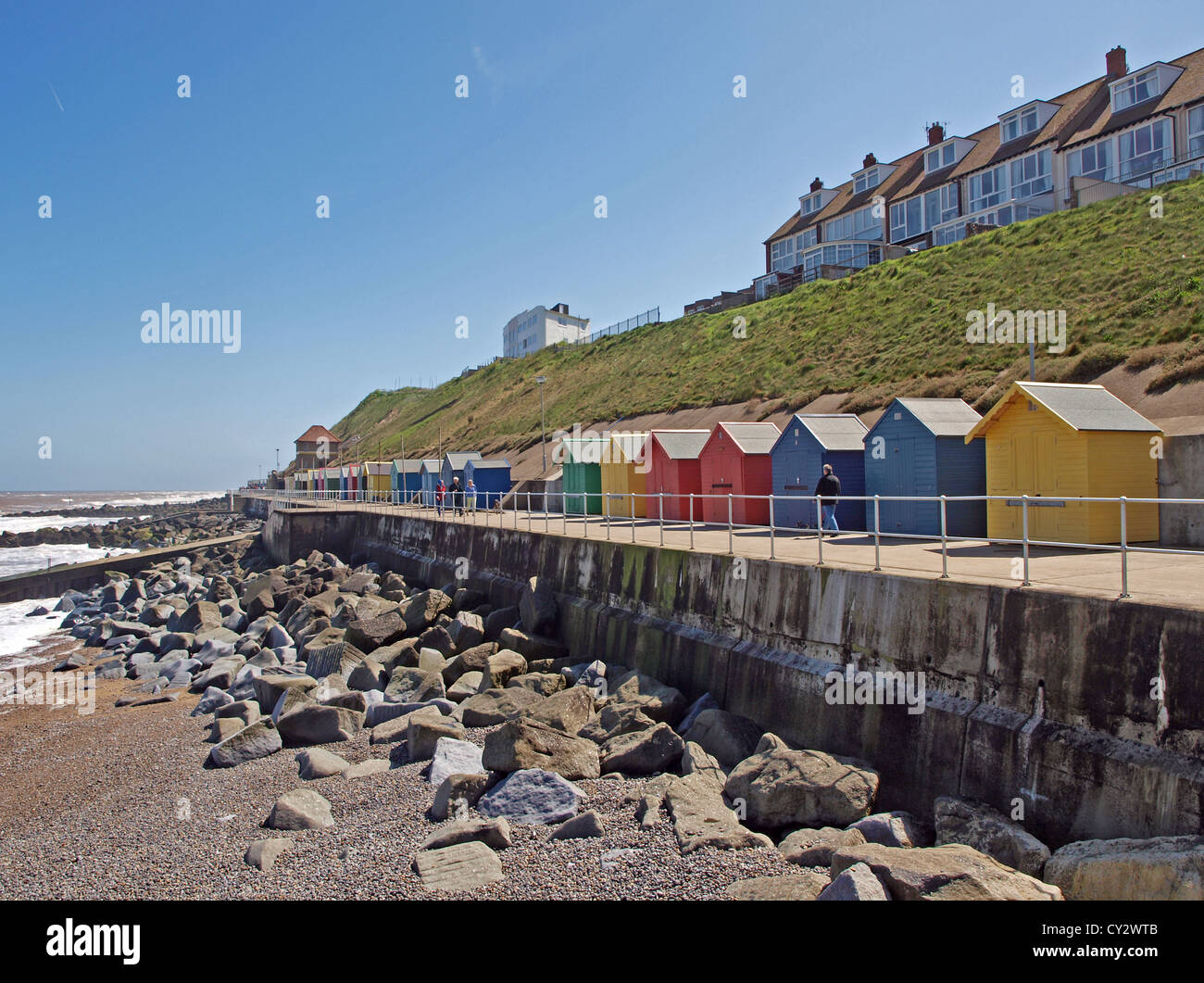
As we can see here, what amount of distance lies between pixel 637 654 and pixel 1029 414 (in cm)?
674

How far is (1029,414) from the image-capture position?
1174 cm

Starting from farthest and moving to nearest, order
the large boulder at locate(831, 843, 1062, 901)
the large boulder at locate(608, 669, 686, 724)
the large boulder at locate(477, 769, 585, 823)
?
the large boulder at locate(608, 669, 686, 724), the large boulder at locate(477, 769, 585, 823), the large boulder at locate(831, 843, 1062, 901)

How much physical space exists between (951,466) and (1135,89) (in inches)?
1446

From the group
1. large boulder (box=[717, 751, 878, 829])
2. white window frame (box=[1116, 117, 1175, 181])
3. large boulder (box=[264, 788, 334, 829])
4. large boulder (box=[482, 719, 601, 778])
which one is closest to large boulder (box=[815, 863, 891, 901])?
large boulder (box=[717, 751, 878, 829])

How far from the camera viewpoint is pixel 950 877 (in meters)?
5.66

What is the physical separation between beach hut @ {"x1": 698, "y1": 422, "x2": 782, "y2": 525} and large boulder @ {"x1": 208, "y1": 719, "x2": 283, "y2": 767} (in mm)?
9646

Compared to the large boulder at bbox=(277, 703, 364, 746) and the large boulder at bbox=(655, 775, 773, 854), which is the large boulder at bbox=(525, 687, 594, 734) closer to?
the large boulder at bbox=(655, 775, 773, 854)

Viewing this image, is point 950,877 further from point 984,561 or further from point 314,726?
point 314,726

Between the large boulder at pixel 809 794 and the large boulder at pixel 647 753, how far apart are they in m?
1.48

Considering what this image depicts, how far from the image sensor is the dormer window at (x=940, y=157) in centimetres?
4891

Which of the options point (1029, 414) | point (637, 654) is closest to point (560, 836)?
point (637, 654)

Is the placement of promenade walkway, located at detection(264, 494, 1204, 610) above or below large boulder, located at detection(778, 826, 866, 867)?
above

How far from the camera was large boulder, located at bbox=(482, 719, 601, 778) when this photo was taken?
29.9 feet

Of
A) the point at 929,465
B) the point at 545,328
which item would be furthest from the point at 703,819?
the point at 545,328
